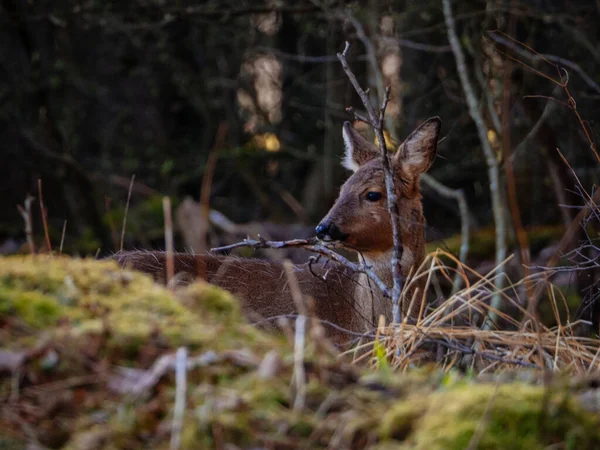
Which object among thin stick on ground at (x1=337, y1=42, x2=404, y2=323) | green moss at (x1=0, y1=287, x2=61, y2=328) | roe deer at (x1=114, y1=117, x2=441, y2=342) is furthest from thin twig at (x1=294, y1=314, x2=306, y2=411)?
roe deer at (x1=114, y1=117, x2=441, y2=342)

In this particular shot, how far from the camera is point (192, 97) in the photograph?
48.8ft

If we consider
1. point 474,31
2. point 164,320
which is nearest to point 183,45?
point 474,31

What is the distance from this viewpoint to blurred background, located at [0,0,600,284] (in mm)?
9422

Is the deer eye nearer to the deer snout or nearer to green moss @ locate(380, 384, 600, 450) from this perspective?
the deer snout

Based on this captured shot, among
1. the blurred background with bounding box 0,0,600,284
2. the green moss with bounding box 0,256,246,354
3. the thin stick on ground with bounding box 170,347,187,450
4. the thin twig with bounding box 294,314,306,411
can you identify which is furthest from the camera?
the blurred background with bounding box 0,0,600,284

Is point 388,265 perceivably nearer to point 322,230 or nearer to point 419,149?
point 322,230

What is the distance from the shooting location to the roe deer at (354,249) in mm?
5871

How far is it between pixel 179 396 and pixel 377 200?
4213 millimetres

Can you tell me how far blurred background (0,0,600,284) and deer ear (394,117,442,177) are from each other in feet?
5.98

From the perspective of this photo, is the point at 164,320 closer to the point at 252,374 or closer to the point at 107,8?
the point at 252,374

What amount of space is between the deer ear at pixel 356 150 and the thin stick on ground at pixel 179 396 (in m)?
4.59

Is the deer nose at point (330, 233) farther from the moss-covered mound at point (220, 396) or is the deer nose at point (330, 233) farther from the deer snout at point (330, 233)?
the moss-covered mound at point (220, 396)

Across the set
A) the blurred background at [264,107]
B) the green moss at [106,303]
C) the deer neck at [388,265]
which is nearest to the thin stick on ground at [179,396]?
the green moss at [106,303]

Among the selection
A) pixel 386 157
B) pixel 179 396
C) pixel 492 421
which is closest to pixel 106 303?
pixel 179 396
